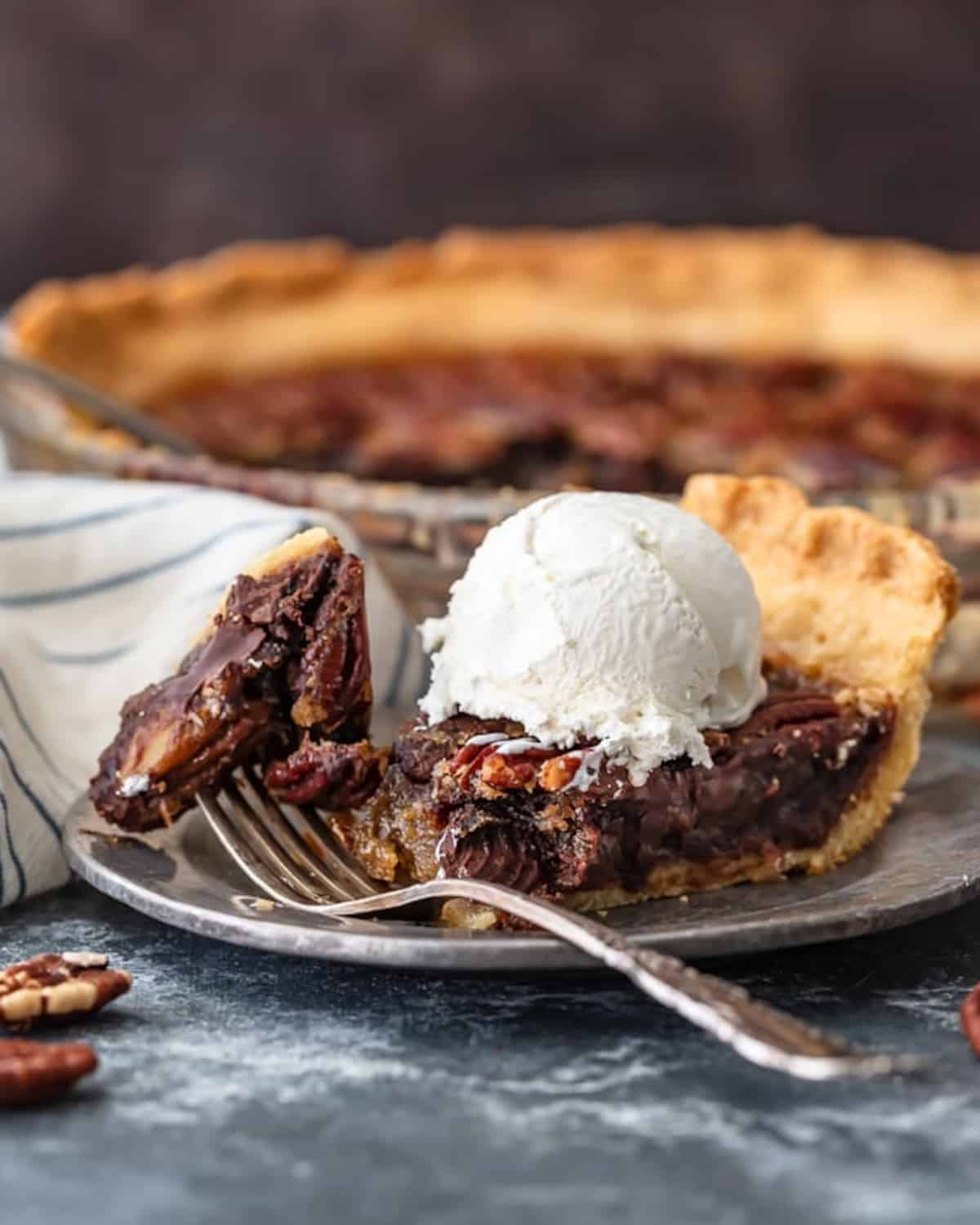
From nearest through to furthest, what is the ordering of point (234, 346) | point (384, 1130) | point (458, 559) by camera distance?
point (384, 1130) < point (458, 559) < point (234, 346)

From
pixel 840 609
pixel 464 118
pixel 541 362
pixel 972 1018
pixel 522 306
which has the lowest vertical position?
pixel 972 1018

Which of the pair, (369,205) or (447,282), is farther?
(369,205)

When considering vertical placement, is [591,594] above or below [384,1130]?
above

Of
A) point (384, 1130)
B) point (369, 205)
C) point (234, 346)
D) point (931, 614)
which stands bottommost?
point (384, 1130)

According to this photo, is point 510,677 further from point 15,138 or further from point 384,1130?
point 15,138

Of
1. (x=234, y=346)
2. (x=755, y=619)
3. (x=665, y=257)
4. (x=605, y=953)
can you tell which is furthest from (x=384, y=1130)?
(x=665, y=257)

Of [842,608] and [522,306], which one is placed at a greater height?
[522,306]

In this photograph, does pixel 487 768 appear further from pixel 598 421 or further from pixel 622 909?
pixel 598 421

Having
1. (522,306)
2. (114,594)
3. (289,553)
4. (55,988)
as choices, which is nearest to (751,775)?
(289,553)
